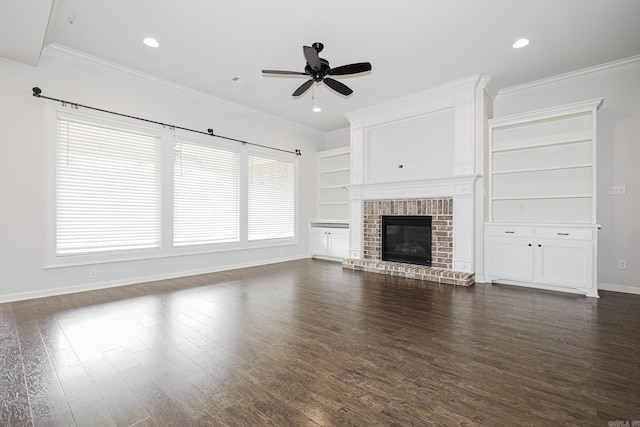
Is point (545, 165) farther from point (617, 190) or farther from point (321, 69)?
point (321, 69)

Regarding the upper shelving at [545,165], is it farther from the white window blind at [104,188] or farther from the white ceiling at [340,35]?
the white window blind at [104,188]

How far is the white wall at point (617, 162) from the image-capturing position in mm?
4145

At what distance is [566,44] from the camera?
3752mm

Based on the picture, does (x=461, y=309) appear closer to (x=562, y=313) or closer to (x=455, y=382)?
(x=562, y=313)

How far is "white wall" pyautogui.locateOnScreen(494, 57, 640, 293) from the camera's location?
13.6ft

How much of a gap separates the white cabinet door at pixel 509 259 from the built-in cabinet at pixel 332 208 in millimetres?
2910

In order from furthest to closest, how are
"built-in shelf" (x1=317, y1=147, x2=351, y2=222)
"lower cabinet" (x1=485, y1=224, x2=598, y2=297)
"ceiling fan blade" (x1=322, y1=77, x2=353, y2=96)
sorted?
"built-in shelf" (x1=317, y1=147, x2=351, y2=222) < "lower cabinet" (x1=485, y1=224, x2=598, y2=297) < "ceiling fan blade" (x1=322, y1=77, x2=353, y2=96)

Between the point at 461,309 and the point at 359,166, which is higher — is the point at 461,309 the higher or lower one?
the lower one

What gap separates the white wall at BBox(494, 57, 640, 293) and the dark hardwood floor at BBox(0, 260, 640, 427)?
1.82ft

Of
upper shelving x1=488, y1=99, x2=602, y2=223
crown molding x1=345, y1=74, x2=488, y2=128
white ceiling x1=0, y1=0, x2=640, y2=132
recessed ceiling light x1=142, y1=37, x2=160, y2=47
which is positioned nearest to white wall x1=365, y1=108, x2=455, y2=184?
crown molding x1=345, y1=74, x2=488, y2=128

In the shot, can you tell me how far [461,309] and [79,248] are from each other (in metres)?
5.03

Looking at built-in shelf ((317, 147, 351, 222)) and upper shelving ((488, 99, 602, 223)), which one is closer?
upper shelving ((488, 99, 602, 223))

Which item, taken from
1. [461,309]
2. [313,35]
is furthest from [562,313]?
[313,35]

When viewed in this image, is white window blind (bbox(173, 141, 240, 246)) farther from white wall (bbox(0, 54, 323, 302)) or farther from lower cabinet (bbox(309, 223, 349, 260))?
lower cabinet (bbox(309, 223, 349, 260))
